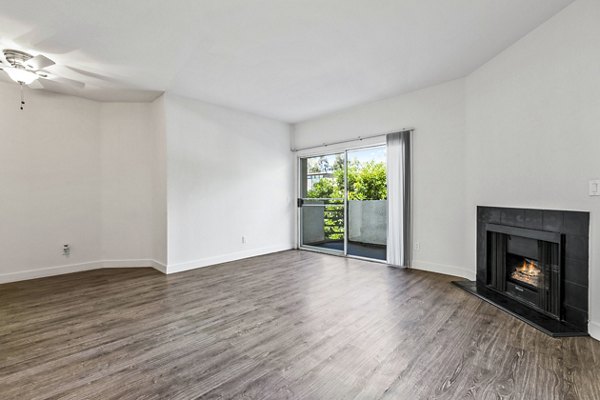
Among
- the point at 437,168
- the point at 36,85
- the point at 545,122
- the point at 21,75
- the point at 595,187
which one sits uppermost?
the point at 36,85

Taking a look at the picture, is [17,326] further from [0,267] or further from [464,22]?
[464,22]

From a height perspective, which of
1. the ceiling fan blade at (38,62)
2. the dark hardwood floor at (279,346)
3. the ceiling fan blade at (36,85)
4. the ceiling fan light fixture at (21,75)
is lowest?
the dark hardwood floor at (279,346)

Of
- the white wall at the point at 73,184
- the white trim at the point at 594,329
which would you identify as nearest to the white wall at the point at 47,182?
the white wall at the point at 73,184

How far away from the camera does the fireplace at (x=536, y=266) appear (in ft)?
7.61

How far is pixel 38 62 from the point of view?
9.73 feet

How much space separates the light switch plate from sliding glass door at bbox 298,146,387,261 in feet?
8.94

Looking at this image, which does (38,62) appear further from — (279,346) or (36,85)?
(279,346)

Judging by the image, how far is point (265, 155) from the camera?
18.6 ft

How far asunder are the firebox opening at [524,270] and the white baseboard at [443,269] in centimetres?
61

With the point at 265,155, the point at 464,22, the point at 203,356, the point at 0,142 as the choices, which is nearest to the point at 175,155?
the point at 265,155

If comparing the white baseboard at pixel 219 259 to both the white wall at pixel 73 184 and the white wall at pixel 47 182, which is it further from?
the white wall at pixel 47 182

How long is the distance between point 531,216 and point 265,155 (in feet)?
14.3

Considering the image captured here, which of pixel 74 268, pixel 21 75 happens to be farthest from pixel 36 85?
pixel 74 268

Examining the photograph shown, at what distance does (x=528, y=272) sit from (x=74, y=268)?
6220 millimetres
